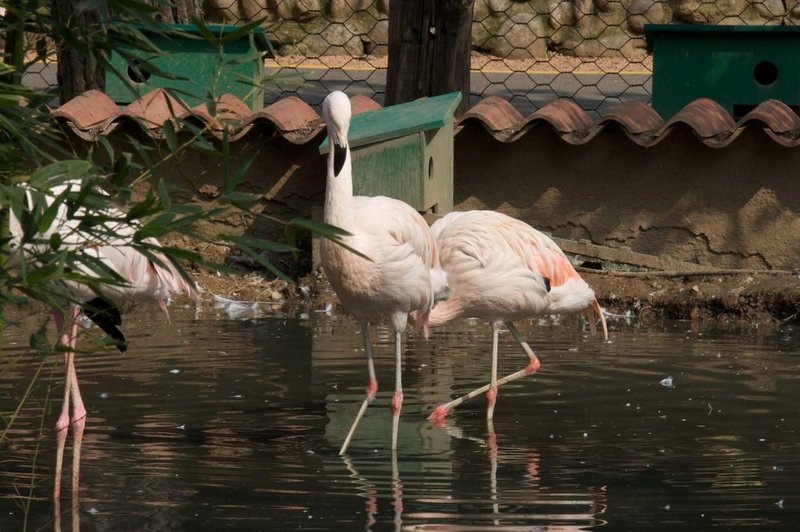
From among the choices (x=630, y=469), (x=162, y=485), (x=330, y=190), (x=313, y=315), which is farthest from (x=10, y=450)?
(x=313, y=315)

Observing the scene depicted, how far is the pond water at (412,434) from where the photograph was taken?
396 centimetres

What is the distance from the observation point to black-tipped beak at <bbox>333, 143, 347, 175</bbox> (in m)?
4.72

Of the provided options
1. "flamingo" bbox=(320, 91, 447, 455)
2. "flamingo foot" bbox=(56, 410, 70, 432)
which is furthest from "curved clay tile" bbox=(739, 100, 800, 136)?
"flamingo foot" bbox=(56, 410, 70, 432)

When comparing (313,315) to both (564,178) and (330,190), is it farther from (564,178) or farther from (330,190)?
(330,190)

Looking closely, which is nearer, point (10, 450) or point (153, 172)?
point (153, 172)

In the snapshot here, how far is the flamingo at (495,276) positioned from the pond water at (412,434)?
0.32m

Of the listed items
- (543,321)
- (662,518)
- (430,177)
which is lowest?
(662,518)

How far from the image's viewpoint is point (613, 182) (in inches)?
320

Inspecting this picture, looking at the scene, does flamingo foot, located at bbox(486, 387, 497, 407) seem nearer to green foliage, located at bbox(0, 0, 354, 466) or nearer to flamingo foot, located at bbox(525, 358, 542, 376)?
flamingo foot, located at bbox(525, 358, 542, 376)

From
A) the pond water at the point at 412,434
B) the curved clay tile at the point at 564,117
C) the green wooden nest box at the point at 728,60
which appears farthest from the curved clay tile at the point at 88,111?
the green wooden nest box at the point at 728,60

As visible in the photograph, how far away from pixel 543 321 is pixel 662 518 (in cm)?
362

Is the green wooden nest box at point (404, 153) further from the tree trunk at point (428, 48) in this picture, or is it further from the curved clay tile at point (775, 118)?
the curved clay tile at point (775, 118)

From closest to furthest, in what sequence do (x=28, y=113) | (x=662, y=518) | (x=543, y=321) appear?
(x=28, y=113) → (x=662, y=518) → (x=543, y=321)

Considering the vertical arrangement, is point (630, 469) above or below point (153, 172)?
below
